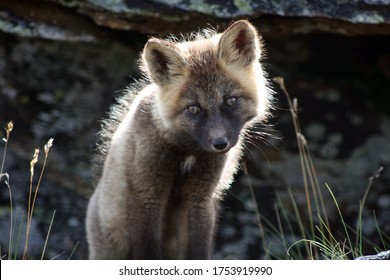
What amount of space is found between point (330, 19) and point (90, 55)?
2430 mm

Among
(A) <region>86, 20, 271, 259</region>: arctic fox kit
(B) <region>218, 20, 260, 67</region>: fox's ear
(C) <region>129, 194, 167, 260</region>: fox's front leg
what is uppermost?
(B) <region>218, 20, 260, 67</region>: fox's ear

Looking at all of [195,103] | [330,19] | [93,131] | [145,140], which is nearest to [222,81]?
[195,103]

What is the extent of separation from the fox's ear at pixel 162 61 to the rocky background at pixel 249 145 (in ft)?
4.64

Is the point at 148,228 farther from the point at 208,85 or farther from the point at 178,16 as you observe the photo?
the point at 178,16

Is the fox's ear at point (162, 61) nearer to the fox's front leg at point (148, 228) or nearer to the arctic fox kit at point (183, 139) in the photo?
the arctic fox kit at point (183, 139)

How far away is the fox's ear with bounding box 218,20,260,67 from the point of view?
542cm

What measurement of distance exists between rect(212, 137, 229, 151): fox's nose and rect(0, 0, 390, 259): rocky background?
1.97 metres

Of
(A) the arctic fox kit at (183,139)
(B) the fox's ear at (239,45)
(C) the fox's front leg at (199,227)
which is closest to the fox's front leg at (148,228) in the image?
(A) the arctic fox kit at (183,139)

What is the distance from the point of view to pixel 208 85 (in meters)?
5.36

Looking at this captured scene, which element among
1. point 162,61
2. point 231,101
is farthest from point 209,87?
point 162,61

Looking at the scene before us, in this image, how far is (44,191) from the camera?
7.85m

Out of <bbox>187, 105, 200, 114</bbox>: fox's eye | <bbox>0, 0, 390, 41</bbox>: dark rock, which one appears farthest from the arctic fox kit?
<bbox>0, 0, 390, 41</bbox>: dark rock

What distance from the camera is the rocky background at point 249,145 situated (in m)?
7.07

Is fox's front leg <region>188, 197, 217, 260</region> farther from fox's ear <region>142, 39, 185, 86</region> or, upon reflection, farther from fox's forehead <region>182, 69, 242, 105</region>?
fox's ear <region>142, 39, 185, 86</region>
